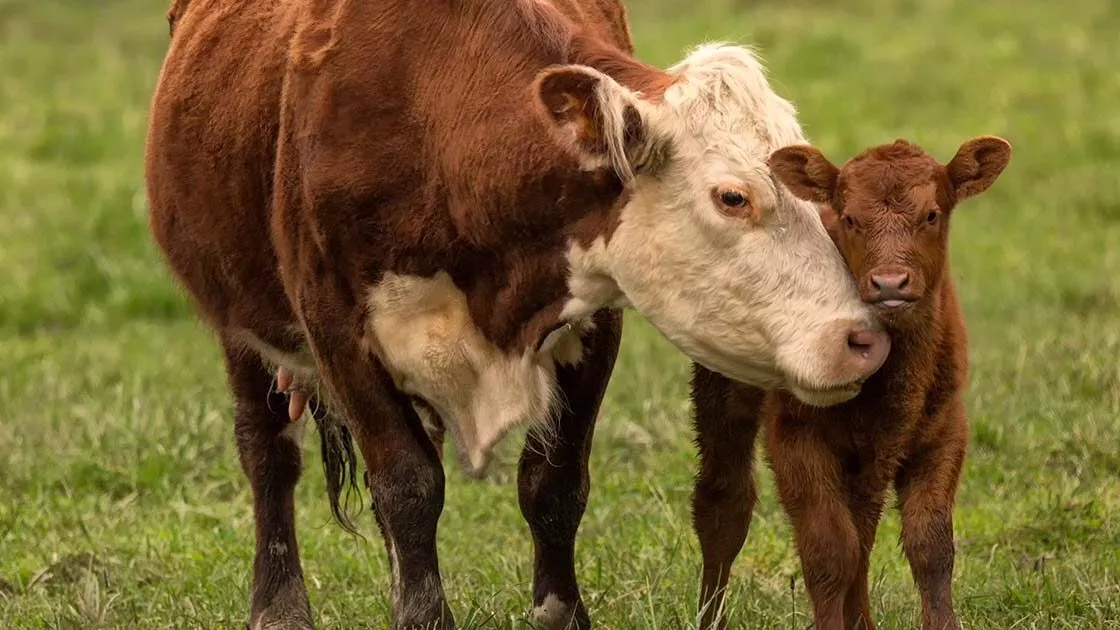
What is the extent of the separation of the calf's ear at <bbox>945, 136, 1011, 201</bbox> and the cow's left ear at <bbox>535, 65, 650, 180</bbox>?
2.44 ft

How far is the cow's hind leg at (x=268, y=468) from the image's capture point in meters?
6.62

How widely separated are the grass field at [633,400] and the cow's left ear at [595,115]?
125 centimetres

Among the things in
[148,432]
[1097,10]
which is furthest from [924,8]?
[148,432]

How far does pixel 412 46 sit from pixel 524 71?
1.18 ft

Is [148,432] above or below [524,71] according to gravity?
below

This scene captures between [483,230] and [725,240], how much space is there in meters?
0.71

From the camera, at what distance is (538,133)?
5133mm

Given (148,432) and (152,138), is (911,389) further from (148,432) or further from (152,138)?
(148,432)

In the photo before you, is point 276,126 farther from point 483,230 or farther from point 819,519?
point 819,519

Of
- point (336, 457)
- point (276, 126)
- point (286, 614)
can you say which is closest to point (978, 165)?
point (276, 126)

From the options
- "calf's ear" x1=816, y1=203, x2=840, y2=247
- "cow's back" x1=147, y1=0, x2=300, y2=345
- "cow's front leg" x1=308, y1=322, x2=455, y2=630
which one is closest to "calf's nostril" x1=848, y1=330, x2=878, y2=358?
"calf's ear" x1=816, y1=203, x2=840, y2=247

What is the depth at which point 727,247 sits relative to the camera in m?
4.89

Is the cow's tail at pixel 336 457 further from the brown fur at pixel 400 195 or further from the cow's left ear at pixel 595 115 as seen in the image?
the cow's left ear at pixel 595 115

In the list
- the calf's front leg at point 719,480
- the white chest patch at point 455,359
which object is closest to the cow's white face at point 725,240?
the white chest patch at point 455,359
